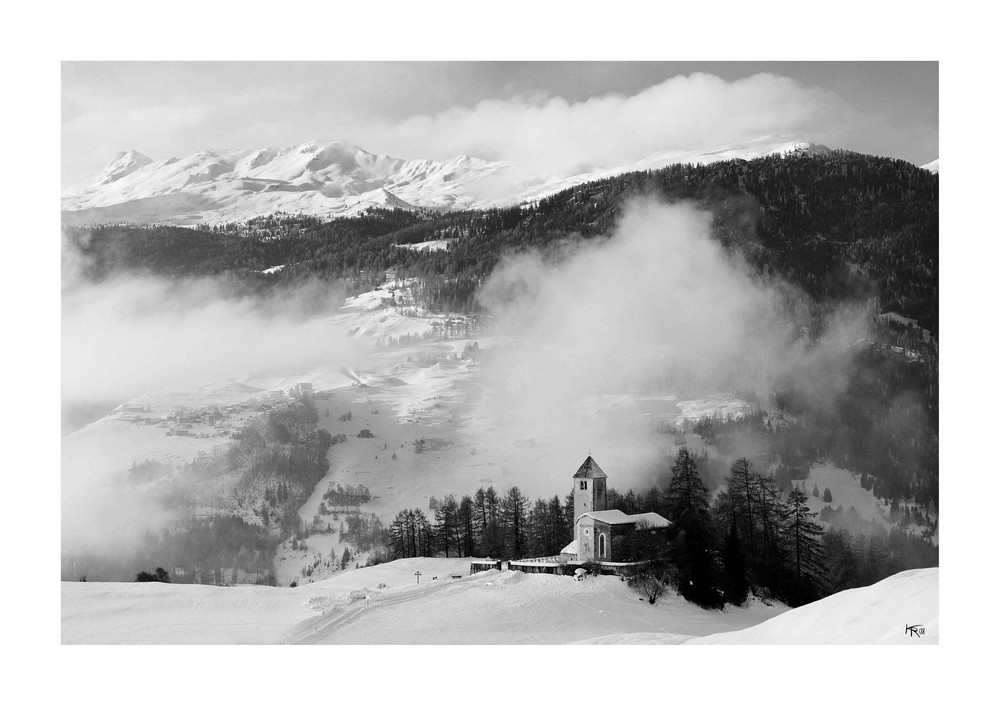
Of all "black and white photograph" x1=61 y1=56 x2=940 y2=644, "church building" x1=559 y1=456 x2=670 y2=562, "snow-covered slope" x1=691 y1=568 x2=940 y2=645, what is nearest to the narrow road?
"black and white photograph" x1=61 y1=56 x2=940 y2=644

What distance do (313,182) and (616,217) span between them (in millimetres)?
4526

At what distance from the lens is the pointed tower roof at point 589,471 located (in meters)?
14.6

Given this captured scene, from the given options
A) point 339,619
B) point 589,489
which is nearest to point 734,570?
point 589,489

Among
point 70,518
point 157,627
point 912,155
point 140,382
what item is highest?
point 912,155

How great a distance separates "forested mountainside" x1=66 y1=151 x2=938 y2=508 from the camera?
15.0m

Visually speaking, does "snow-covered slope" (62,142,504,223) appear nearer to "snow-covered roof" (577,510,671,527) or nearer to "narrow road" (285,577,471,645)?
"snow-covered roof" (577,510,671,527)

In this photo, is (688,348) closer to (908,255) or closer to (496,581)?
(908,255)

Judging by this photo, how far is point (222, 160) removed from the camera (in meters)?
15.7

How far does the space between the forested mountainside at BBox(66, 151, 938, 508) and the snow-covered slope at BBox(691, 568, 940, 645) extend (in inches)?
99.4

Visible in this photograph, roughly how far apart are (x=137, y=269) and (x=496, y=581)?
6.58m

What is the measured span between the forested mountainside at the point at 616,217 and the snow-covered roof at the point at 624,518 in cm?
356

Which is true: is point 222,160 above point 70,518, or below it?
above

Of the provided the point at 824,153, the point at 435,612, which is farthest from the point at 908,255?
the point at 435,612

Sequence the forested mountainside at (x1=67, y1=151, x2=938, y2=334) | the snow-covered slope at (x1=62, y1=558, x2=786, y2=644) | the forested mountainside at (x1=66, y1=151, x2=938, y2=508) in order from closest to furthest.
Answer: the snow-covered slope at (x1=62, y1=558, x2=786, y2=644), the forested mountainside at (x1=66, y1=151, x2=938, y2=508), the forested mountainside at (x1=67, y1=151, x2=938, y2=334)
